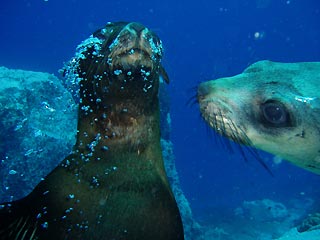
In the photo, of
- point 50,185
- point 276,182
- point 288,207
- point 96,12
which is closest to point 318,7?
point 96,12

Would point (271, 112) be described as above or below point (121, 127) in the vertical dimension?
above

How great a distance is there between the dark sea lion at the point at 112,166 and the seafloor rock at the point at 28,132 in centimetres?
879

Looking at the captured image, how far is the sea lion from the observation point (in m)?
2.56

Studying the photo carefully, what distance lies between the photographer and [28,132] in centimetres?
1111

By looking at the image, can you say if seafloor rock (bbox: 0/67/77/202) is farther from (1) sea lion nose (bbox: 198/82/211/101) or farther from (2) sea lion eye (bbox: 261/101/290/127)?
(2) sea lion eye (bbox: 261/101/290/127)

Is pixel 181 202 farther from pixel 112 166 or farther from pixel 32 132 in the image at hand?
pixel 112 166

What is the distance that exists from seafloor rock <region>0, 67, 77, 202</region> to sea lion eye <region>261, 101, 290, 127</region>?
28.8ft

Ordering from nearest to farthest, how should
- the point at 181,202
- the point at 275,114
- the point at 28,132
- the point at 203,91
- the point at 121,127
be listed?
the point at 121,127 < the point at 275,114 < the point at 203,91 < the point at 28,132 < the point at 181,202

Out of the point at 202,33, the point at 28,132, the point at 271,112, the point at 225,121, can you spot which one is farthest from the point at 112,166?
the point at 202,33

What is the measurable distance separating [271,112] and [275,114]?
0.12 ft

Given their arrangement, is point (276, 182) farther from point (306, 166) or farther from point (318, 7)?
point (318, 7)

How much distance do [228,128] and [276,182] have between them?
4250cm

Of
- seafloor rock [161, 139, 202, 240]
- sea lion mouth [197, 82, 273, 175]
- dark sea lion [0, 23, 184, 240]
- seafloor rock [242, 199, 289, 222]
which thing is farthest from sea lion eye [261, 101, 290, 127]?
seafloor rock [242, 199, 289, 222]

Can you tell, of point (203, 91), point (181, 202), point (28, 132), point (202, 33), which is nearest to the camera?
point (203, 91)
